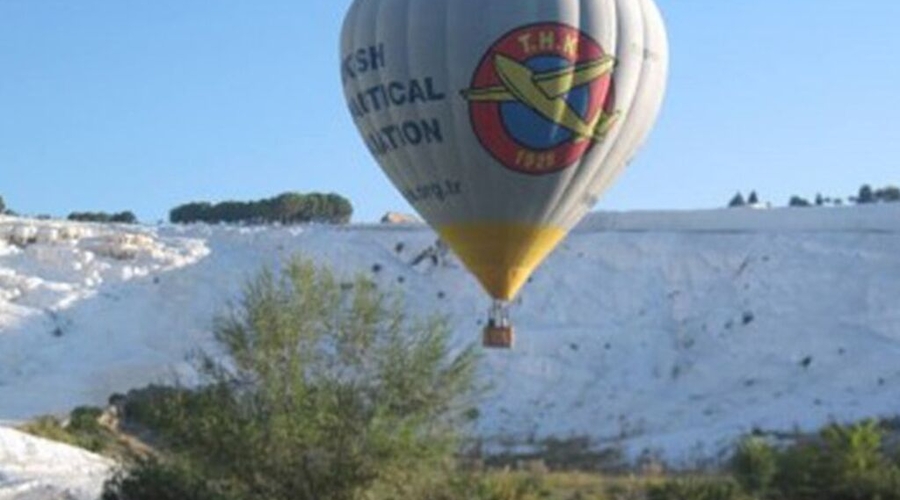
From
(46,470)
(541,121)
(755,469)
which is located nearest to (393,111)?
(541,121)

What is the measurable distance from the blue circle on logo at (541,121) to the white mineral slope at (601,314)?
1555 centimetres

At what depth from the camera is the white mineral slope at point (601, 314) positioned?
39.9 metres

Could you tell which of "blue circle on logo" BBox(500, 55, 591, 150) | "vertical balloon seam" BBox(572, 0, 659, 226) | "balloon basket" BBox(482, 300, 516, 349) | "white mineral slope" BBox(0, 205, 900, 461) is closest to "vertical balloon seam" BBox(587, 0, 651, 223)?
"vertical balloon seam" BBox(572, 0, 659, 226)

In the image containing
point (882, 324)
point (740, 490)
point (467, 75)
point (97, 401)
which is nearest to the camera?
point (467, 75)

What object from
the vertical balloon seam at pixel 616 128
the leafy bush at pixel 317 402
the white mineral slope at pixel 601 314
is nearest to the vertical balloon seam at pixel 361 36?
the leafy bush at pixel 317 402

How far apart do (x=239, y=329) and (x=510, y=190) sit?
4101 millimetres

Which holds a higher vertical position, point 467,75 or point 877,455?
point 467,75

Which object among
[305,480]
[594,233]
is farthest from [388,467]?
[594,233]

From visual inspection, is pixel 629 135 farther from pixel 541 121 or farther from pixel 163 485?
pixel 163 485

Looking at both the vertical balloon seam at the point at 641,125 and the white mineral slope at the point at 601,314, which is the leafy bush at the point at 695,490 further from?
the white mineral slope at the point at 601,314

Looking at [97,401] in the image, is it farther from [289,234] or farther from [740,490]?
[740,490]

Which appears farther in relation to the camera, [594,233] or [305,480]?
[594,233]

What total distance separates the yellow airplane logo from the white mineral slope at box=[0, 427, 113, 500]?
8.48m

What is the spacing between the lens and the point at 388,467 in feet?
69.1
